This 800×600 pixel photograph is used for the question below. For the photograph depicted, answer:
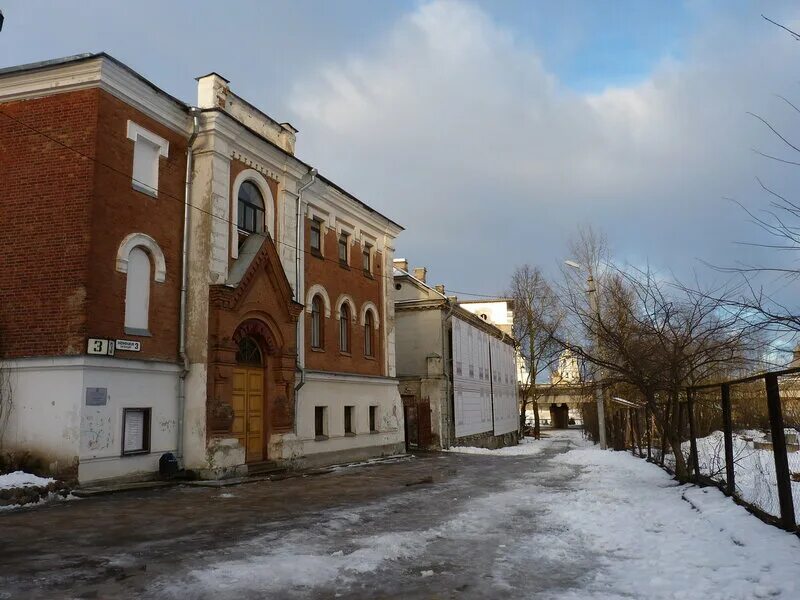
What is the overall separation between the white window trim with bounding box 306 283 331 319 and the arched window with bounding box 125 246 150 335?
6829 mm

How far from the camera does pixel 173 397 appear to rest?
15398 mm

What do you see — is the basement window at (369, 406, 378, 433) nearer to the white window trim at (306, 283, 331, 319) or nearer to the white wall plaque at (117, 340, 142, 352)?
the white window trim at (306, 283, 331, 319)

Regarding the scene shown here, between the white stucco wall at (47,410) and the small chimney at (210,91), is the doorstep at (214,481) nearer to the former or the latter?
the white stucco wall at (47,410)

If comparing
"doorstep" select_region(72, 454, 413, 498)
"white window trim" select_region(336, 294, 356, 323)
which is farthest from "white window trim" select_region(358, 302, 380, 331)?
"doorstep" select_region(72, 454, 413, 498)

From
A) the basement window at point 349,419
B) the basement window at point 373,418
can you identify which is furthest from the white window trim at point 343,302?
the basement window at point 373,418

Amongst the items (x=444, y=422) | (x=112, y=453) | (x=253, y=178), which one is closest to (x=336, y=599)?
(x=112, y=453)

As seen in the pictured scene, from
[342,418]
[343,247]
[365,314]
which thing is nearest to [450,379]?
[365,314]

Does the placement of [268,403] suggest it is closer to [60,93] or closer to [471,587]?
[60,93]

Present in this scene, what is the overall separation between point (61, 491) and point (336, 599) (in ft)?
27.6

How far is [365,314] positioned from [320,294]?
387 centimetres

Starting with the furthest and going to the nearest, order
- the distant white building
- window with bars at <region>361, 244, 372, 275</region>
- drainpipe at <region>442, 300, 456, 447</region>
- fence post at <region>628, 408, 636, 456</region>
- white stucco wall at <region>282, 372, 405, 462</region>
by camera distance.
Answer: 1. drainpipe at <region>442, 300, 456, 447</region>
2. the distant white building
3. window with bars at <region>361, 244, 372, 275</region>
4. fence post at <region>628, 408, 636, 456</region>
5. white stucco wall at <region>282, 372, 405, 462</region>

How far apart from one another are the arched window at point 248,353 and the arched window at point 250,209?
3.19m

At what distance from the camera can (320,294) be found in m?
22.2

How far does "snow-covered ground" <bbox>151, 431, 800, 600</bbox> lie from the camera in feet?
18.8
